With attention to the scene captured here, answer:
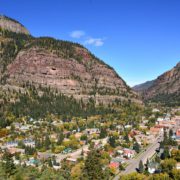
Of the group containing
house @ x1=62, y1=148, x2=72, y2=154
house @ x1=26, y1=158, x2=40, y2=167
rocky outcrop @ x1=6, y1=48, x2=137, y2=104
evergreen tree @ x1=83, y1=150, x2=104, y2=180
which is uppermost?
rocky outcrop @ x1=6, y1=48, x2=137, y2=104

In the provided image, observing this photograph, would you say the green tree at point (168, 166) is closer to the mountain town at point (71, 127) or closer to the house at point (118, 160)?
the mountain town at point (71, 127)

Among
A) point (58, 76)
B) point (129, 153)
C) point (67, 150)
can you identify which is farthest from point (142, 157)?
point (58, 76)

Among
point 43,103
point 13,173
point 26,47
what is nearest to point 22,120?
point 43,103

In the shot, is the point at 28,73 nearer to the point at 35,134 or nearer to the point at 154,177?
the point at 35,134

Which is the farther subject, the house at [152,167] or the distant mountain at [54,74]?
the distant mountain at [54,74]

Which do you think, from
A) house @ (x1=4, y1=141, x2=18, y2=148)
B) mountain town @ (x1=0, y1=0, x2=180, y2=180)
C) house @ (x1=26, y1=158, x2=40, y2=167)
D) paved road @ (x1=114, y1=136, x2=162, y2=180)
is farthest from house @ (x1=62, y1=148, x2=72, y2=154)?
paved road @ (x1=114, y1=136, x2=162, y2=180)

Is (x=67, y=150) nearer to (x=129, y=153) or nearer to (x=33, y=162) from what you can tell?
(x=33, y=162)

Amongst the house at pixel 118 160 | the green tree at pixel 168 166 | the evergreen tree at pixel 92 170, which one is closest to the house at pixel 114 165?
the house at pixel 118 160

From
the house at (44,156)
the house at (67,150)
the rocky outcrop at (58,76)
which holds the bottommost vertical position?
the house at (44,156)

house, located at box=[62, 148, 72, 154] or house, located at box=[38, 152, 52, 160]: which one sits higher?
house, located at box=[62, 148, 72, 154]

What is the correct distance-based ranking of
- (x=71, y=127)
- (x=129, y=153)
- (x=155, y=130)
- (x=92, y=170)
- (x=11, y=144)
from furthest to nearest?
1. (x=155, y=130)
2. (x=71, y=127)
3. (x=11, y=144)
4. (x=129, y=153)
5. (x=92, y=170)

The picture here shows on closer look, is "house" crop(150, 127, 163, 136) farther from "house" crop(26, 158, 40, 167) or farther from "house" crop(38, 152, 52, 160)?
"house" crop(26, 158, 40, 167)

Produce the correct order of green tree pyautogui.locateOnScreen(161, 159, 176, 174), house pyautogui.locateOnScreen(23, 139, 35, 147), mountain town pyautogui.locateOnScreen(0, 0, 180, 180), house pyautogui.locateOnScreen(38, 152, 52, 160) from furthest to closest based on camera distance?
1. house pyautogui.locateOnScreen(23, 139, 35, 147)
2. house pyautogui.locateOnScreen(38, 152, 52, 160)
3. green tree pyautogui.locateOnScreen(161, 159, 176, 174)
4. mountain town pyautogui.locateOnScreen(0, 0, 180, 180)

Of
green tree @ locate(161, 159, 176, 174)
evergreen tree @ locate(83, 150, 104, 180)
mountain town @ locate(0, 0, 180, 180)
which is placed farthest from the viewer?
green tree @ locate(161, 159, 176, 174)
